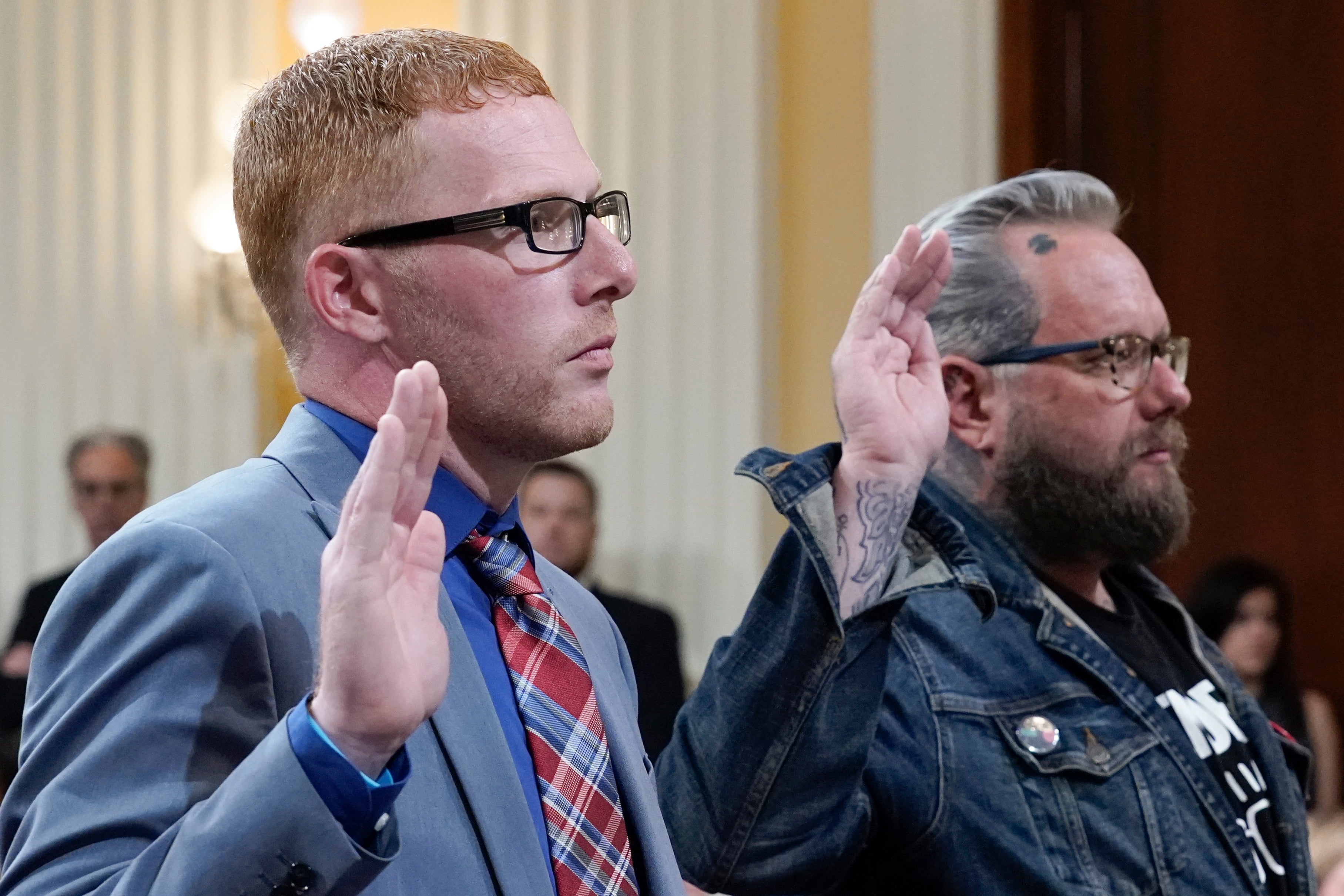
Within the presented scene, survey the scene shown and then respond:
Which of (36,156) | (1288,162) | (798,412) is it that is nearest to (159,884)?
(798,412)

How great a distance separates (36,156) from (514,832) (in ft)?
14.0

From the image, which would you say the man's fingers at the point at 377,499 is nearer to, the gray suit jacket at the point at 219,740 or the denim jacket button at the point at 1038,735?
the gray suit jacket at the point at 219,740

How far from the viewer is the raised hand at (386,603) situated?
2.95ft

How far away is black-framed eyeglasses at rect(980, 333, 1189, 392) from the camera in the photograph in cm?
203

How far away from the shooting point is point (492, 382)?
122 cm

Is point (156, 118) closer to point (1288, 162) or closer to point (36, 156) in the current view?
point (36, 156)

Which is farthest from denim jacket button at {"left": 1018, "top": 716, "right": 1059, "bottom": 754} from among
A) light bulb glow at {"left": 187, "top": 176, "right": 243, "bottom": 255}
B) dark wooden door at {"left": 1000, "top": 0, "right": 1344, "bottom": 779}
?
light bulb glow at {"left": 187, "top": 176, "right": 243, "bottom": 255}

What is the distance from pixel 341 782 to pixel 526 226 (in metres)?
0.50

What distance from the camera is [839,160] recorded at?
4316mm

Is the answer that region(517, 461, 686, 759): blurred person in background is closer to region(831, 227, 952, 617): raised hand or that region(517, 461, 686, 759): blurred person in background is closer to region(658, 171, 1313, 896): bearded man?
region(658, 171, 1313, 896): bearded man

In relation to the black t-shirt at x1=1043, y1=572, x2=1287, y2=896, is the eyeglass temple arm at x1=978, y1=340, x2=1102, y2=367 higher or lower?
higher

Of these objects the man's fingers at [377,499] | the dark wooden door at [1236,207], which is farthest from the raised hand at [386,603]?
the dark wooden door at [1236,207]

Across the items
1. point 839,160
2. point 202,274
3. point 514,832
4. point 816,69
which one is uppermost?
point 816,69

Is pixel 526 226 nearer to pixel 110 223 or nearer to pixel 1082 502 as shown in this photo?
pixel 1082 502
